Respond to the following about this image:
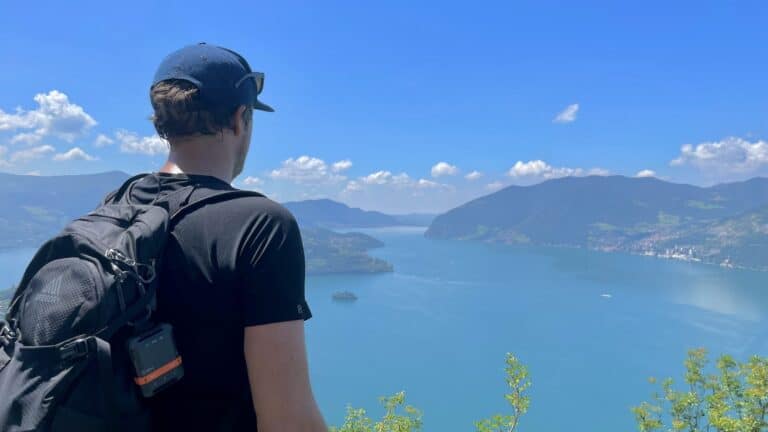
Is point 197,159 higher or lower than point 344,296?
higher

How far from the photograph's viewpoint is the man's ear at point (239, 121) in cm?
107

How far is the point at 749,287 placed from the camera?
76938 mm

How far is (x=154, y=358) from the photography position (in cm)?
84

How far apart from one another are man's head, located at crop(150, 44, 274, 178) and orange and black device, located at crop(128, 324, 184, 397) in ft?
1.34

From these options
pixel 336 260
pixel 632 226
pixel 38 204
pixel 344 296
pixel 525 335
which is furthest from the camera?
pixel 632 226

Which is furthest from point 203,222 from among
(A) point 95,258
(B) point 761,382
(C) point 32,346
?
(B) point 761,382

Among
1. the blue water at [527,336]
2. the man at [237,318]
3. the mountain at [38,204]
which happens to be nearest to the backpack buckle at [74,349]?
the man at [237,318]

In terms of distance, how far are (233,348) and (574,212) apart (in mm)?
196840

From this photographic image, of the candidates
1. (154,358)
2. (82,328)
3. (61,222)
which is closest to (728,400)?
(154,358)

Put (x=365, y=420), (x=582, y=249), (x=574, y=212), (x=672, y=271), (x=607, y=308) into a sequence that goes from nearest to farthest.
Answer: (x=365, y=420), (x=607, y=308), (x=672, y=271), (x=582, y=249), (x=574, y=212)

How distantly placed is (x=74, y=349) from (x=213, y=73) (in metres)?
0.59

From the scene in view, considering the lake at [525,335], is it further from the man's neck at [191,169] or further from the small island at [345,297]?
the man's neck at [191,169]

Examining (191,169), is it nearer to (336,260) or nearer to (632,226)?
(336,260)

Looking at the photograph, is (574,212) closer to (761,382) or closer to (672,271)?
(672,271)
